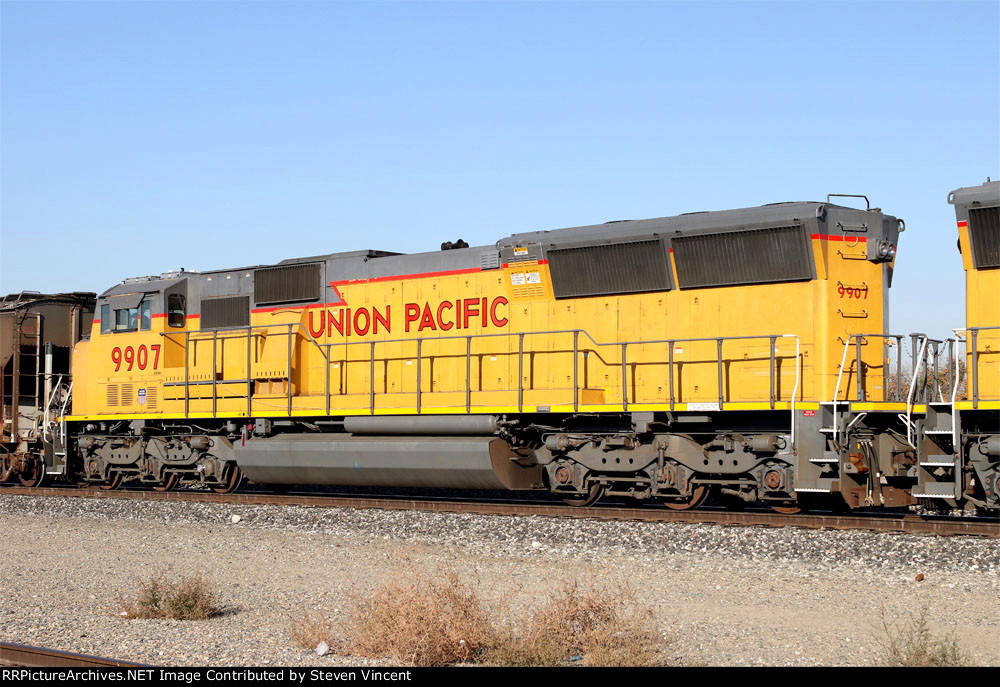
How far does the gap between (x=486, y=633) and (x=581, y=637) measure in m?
0.61

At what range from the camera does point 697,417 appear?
12500mm

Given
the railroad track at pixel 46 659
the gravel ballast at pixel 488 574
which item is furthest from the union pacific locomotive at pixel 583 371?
the railroad track at pixel 46 659

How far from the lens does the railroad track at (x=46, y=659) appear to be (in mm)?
6273

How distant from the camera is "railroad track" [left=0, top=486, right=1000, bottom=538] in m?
11.0

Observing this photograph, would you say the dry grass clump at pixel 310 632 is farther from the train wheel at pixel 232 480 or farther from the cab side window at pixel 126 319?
the cab side window at pixel 126 319

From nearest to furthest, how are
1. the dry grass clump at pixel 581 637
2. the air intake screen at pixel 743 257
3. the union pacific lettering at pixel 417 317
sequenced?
the dry grass clump at pixel 581 637 < the air intake screen at pixel 743 257 < the union pacific lettering at pixel 417 317

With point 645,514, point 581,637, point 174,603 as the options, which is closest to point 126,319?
point 645,514

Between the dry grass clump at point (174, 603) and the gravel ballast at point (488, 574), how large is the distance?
14 cm

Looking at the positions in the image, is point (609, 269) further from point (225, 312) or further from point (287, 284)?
point (225, 312)

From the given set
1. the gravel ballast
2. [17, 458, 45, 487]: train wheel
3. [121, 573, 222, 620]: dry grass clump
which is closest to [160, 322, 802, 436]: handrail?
the gravel ballast

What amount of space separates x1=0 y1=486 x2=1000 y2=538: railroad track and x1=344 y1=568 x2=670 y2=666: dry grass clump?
15.8ft

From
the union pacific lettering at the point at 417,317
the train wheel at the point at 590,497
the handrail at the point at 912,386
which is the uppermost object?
the union pacific lettering at the point at 417,317

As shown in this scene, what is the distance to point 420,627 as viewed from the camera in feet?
22.0

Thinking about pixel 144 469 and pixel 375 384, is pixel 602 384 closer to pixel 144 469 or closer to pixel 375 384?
pixel 375 384
